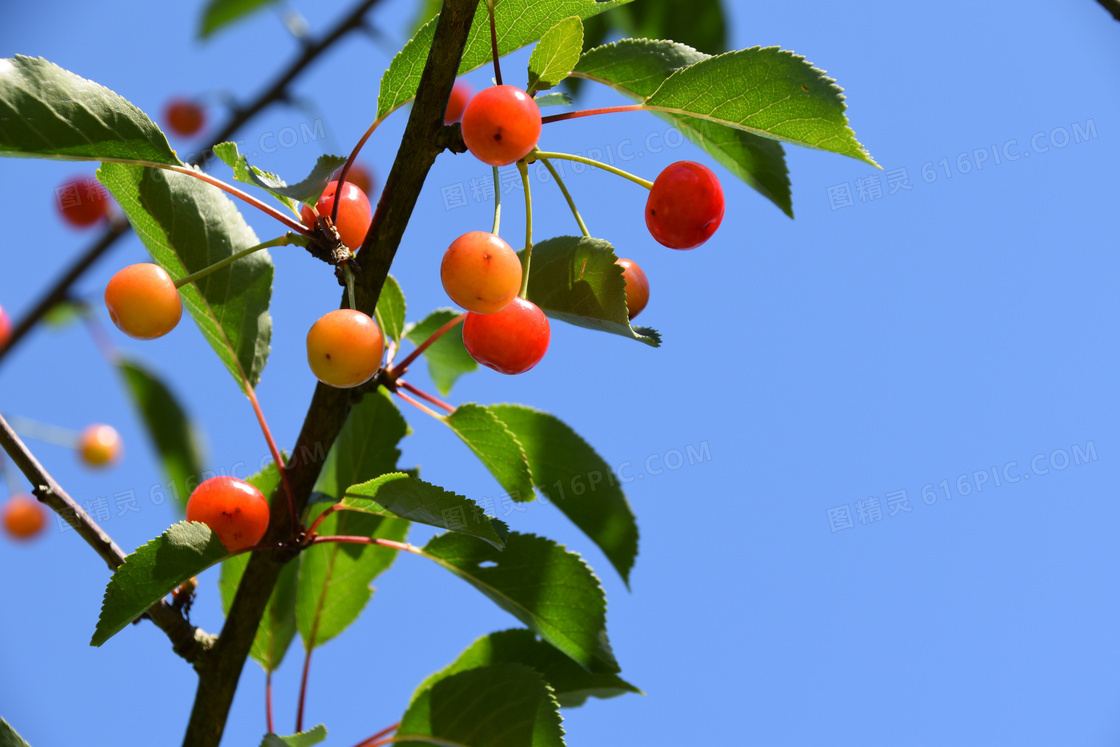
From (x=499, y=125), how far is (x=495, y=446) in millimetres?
672

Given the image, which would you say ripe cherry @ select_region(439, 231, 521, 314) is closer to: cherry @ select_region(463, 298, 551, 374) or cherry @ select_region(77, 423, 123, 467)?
cherry @ select_region(463, 298, 551, 374)

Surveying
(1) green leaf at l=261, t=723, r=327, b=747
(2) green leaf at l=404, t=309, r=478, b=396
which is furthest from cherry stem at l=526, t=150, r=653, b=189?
(1) green leaf at l=261, t=723, r=327, b=747

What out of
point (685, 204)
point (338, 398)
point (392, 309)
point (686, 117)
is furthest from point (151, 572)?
point (686, 117)

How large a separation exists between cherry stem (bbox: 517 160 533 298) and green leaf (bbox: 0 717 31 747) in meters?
1.20

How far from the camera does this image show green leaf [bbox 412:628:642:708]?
1806 millimetres

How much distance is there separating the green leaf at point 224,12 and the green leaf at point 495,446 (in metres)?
2.71

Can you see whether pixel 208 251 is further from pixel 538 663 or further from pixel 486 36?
pixel 538 663

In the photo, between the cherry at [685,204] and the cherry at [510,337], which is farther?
the cherry at [685,204]

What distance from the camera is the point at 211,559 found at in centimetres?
133

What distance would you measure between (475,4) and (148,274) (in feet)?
2.17

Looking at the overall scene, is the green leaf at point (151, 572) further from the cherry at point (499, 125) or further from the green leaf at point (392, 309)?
the cherry at point (499, 125)

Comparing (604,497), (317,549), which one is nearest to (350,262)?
(604,497)

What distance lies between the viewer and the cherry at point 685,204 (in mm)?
1436

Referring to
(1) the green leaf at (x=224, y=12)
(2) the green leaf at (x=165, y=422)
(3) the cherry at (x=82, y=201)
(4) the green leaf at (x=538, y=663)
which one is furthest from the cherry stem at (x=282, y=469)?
(2) the green leaf at (x=165, y=422)
